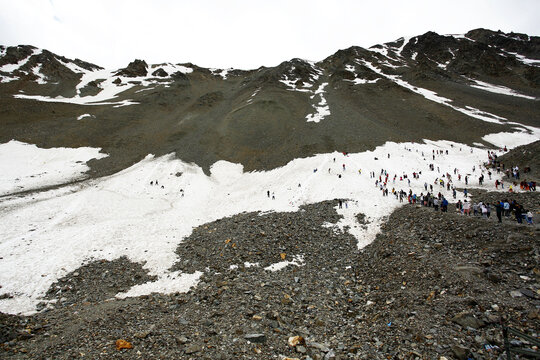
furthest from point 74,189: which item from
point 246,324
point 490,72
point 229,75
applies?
point 490,72

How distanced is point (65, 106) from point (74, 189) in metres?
54.8

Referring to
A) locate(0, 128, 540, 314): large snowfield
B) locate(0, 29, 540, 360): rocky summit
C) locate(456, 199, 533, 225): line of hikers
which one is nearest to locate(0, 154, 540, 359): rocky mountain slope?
locate(0, 29, 540, 360): rocky summit

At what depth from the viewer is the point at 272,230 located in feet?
86.7

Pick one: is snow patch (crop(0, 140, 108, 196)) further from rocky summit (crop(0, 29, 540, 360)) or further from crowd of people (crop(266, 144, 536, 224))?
crowd of people (crop(266, 144, 536, 224))

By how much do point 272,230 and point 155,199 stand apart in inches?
984

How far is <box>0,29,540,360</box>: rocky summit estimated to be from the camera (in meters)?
11.2

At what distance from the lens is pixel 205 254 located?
2323 centimetres

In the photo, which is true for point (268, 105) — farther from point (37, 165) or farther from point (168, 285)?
point (168, 285)

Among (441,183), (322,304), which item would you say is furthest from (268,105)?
(322,304)

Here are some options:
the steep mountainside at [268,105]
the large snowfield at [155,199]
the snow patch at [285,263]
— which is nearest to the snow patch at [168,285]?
the large snowfield at [155,199]

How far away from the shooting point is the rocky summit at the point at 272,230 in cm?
1124

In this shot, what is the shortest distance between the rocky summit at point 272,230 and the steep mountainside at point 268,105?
967mm

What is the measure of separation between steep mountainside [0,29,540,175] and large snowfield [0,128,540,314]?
Answer: 5499mm

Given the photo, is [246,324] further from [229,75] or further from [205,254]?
[229,75]
